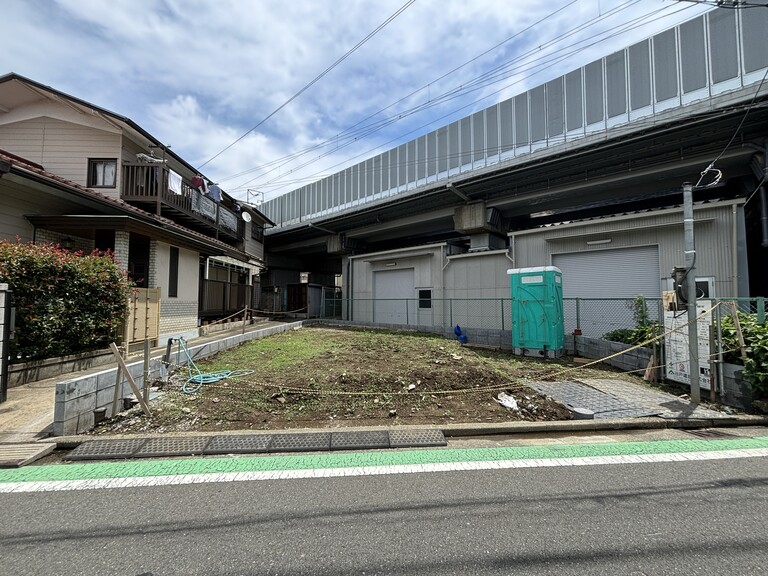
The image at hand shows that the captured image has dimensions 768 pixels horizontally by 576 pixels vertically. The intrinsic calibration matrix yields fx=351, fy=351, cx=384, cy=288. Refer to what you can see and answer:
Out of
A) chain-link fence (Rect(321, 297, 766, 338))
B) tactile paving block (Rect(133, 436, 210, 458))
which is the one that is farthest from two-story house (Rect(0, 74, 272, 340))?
chain-link fence (Rect(321, 297, 766, 338))

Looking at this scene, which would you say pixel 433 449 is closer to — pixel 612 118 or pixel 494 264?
pixel 494 264

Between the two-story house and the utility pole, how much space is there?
480 inches

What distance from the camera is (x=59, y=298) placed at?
6656 millimetres

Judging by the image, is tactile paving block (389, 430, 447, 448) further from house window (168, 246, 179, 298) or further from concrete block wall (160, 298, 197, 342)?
house window (168, 246, 179, 298)

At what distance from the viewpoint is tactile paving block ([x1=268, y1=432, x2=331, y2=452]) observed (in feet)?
13.4

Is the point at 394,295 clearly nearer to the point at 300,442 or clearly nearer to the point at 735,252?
the point at 735,252

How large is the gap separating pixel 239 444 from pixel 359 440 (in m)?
1.41

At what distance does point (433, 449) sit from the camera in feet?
13.5

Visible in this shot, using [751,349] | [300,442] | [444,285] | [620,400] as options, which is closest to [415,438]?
[300,442]

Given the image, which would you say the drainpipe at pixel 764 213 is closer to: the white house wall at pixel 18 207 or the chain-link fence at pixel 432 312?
the chain-link fence at pixel 432 312

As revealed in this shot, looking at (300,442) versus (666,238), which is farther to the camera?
(666,238)

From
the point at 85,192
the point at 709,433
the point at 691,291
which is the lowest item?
the point at 709,433

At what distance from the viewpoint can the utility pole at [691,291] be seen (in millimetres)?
5770

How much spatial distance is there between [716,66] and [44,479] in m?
18.6
